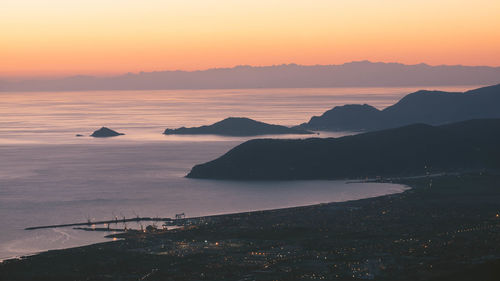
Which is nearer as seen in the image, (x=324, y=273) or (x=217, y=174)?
(x=324, y=273)

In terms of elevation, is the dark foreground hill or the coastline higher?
the dark foreground hill

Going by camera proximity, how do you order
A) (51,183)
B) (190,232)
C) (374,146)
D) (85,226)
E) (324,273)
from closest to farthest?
(324,273) < (190,232) < (85,226) < (51,183) < (374,146)

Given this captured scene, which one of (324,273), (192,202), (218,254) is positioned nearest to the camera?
(324,273)

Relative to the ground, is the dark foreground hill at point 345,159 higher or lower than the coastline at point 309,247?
higher

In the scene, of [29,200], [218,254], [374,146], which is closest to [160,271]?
[218,254]

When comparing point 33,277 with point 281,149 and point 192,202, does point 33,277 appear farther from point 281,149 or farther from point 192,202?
point 281,149

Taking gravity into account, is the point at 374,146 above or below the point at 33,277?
above

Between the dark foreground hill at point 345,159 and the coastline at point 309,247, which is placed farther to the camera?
the dark foreground hill at point 345,159

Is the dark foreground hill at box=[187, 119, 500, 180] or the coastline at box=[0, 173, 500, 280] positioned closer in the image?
the coastline at box=[0, 173, 500, 280]
